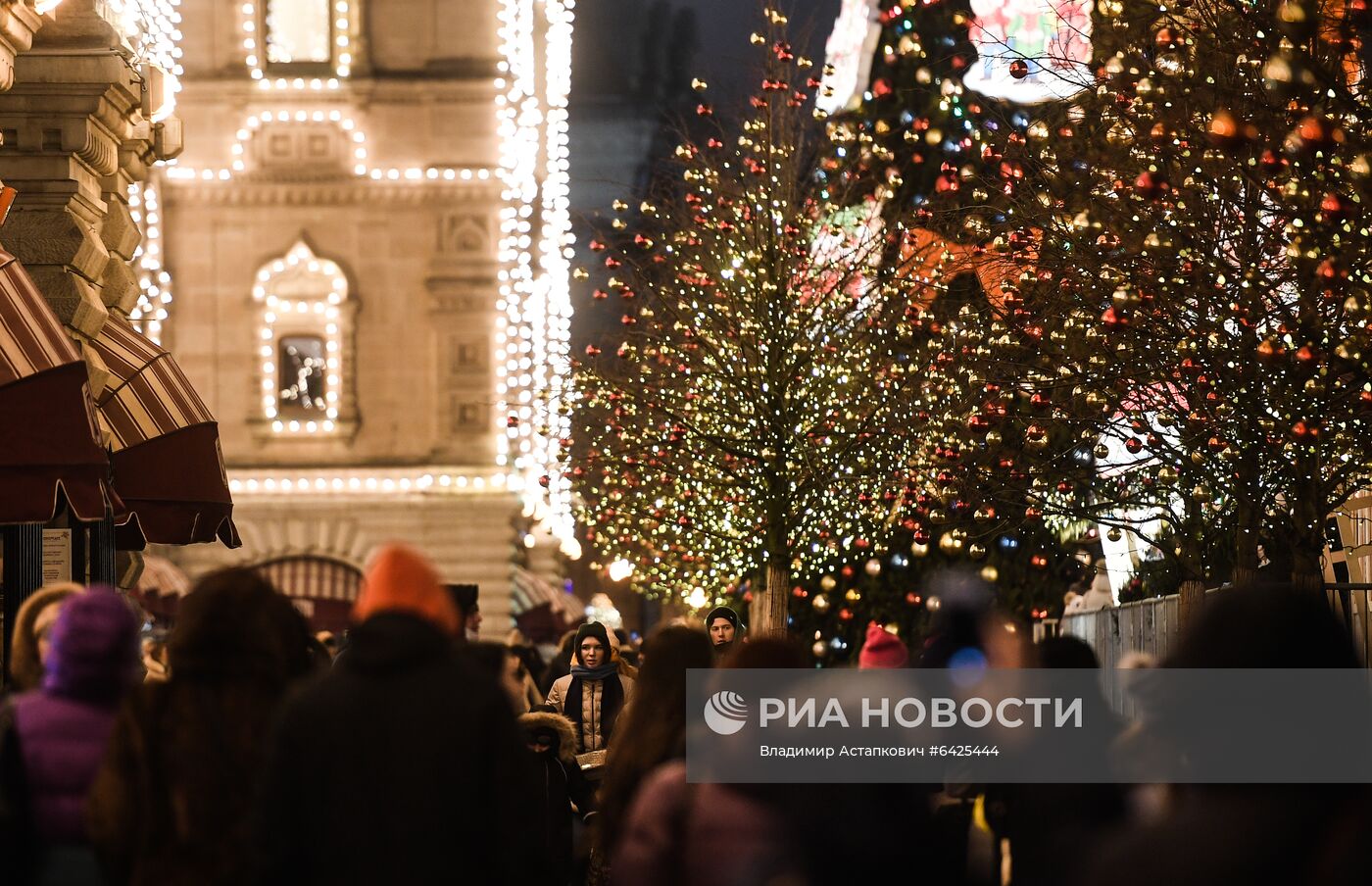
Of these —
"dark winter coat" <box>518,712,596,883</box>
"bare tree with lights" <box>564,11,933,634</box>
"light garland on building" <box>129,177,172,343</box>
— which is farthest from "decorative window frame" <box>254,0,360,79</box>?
"dark winter coat" <box>518,712,596,883</box>

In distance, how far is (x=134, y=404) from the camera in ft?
49.6

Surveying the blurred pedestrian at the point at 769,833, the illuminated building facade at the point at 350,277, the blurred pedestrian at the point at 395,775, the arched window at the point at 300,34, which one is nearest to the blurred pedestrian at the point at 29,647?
the blurred pedestrian at the point at 395,775

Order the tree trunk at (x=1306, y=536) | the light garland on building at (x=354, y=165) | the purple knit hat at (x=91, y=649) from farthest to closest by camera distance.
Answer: the light garland on building at (x=354, y=165) < the tree trunk at (x=1306, y=536) < the purple knit hat at (x=91, y=649)

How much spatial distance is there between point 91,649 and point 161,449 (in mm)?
9244

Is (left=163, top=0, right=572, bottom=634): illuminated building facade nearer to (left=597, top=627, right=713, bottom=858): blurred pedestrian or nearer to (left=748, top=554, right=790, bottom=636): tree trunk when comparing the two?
(left=748, top=554, right=790, bottom=636): tree trunk

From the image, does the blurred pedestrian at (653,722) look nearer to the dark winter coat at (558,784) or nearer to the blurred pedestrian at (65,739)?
the blurred pedestrian at (65,739)

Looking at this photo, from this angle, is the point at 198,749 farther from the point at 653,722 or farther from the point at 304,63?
the point at 304,63

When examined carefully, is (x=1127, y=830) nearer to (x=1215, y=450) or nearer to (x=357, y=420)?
(x=1215, y=450)

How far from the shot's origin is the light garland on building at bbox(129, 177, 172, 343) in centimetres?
3588

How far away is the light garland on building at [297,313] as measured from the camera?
37.5m

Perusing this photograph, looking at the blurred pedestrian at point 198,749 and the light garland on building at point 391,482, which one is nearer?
the blurred pedestrian at point 198,749

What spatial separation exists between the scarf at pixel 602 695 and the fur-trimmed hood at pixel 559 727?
287 cm

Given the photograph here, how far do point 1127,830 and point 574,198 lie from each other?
8062cm

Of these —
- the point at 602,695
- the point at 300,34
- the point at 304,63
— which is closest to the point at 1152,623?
the point at 602,695
